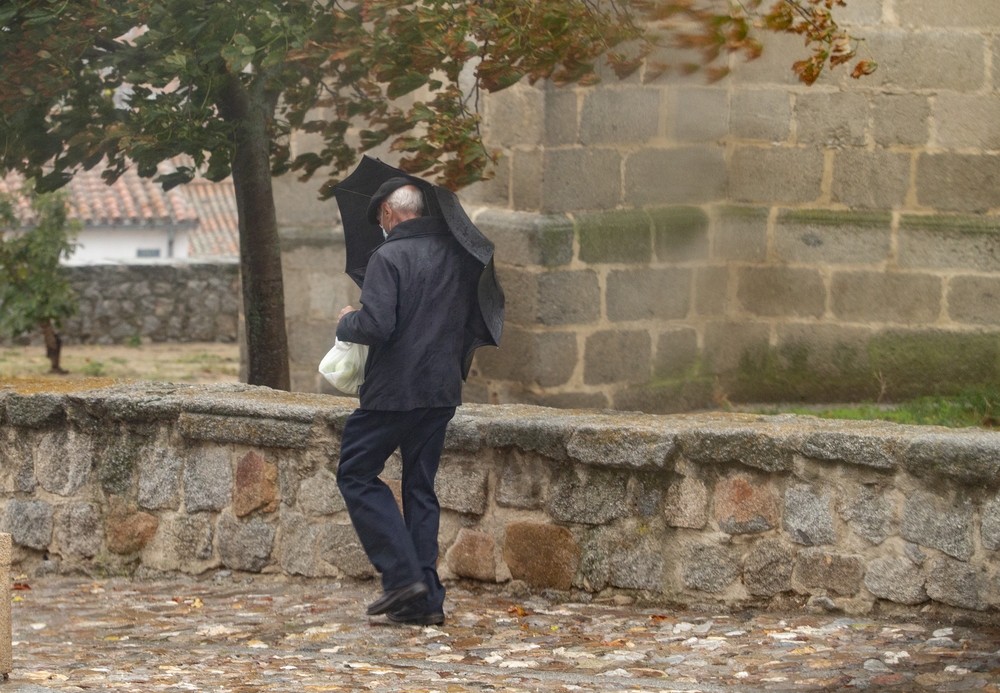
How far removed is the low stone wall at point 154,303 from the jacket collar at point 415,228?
11204 mm

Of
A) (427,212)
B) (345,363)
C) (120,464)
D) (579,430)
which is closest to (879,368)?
(579,430)

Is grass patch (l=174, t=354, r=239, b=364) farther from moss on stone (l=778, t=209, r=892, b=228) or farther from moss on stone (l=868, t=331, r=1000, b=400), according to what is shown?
moss on stone (l=868, t=331, r=1000, b=400)

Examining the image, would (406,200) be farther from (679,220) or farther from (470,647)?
(679,220)

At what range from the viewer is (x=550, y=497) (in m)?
4.76

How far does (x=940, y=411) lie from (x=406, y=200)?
144 inches

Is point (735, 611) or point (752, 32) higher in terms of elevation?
point (752, 32)

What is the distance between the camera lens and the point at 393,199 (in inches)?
180

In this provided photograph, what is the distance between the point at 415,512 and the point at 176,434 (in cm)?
126

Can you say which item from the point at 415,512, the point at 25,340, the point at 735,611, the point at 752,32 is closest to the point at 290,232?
the point at 752,32

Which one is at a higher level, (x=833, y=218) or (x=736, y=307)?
(x=833, y=218)

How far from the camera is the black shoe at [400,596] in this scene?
440cm

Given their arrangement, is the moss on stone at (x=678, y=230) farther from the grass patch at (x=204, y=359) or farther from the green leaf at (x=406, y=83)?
the grass patch at (x=204, y=359)

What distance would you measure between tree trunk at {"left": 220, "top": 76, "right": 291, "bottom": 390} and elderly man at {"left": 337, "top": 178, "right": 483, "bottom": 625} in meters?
1.69

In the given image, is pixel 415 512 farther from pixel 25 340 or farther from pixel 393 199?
pixel 25 340
